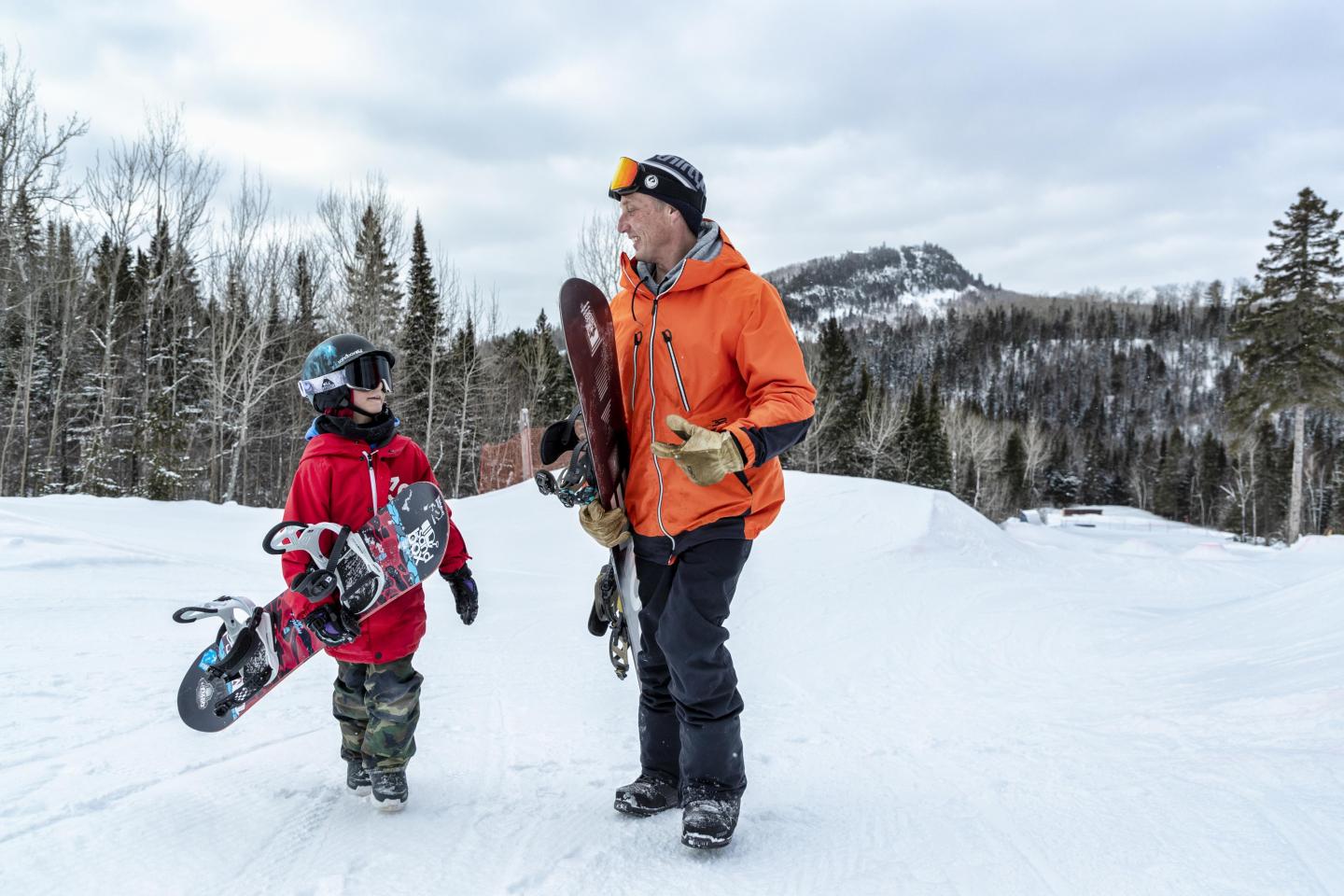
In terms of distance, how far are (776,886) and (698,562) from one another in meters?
0.88

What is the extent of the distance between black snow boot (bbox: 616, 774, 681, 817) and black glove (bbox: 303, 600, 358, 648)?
999 millimetres

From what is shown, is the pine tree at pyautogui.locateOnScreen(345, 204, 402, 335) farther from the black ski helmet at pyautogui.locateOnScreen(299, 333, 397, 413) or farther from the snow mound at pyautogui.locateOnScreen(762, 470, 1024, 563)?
the black ski helmet at pyautogui.locateOnScreen(299, 333, 397, 413)

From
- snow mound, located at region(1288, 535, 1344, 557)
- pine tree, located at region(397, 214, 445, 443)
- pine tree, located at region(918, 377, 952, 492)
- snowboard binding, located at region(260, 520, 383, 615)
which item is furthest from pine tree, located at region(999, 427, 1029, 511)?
snowboard binding, located at region(260, 520, 383, 615)

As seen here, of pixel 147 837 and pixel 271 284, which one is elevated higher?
pixel 271 284

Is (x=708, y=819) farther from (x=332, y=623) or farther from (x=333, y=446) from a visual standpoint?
(x=333, y=446)

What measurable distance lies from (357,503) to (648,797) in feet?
4.52

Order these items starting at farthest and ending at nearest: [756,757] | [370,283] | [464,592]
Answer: [370,283], [756,757], [464,592]

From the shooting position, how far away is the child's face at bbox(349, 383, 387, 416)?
2498 millimetres

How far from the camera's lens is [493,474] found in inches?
1007

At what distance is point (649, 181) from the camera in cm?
238

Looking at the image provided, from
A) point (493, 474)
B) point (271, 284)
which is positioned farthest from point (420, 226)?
point (493, 474)

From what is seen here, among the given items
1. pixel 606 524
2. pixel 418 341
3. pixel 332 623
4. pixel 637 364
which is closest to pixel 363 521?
pixel 332 623

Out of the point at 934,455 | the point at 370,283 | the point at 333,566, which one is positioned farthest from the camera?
the point at 934,455

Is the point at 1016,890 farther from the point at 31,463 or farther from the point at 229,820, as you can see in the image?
the point at 31,463
